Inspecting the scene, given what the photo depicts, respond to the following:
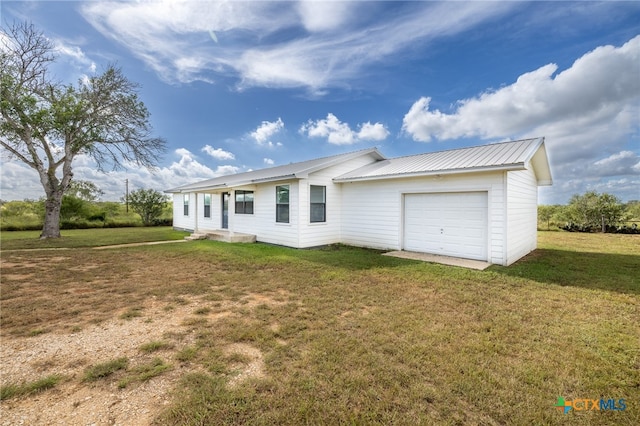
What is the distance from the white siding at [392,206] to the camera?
7.18 meters

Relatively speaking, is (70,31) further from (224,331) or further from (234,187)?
(224,331)

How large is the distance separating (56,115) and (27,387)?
15.7m

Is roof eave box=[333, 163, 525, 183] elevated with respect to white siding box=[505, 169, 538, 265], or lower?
elevated

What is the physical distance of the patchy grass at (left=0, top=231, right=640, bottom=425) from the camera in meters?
2.12

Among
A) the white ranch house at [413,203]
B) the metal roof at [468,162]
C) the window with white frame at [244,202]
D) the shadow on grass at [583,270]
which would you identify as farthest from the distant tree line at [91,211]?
the shadow on grass at [583,270]

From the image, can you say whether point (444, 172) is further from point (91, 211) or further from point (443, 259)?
point (91, 211)

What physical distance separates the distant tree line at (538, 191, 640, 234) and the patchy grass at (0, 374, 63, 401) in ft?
73.4

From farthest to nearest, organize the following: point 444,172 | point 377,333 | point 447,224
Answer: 1. point 447,224
2. point 444,172
3. point 377,333

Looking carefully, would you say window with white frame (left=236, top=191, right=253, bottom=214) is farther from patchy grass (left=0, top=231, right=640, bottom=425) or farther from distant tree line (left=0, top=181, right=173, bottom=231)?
distant tree line (left=0, top=181, right=173, bottom=231)

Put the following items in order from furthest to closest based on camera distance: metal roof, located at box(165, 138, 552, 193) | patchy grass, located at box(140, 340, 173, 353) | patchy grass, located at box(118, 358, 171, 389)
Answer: metal roof, located at box(165, 138, 552, 193)
patchy grass, located at box(140, 340, 173, 353)
patchy grass, located at box(118, 358, 171, 389)

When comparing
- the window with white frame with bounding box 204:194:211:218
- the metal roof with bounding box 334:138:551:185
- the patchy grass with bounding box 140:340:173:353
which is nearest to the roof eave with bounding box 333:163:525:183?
the metal roof with bounding box 334:138:551:185

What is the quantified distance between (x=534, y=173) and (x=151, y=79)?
17.7 metres

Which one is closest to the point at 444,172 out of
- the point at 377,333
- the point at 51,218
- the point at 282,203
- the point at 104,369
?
the point at 377,333

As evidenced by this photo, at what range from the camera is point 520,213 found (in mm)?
8398
